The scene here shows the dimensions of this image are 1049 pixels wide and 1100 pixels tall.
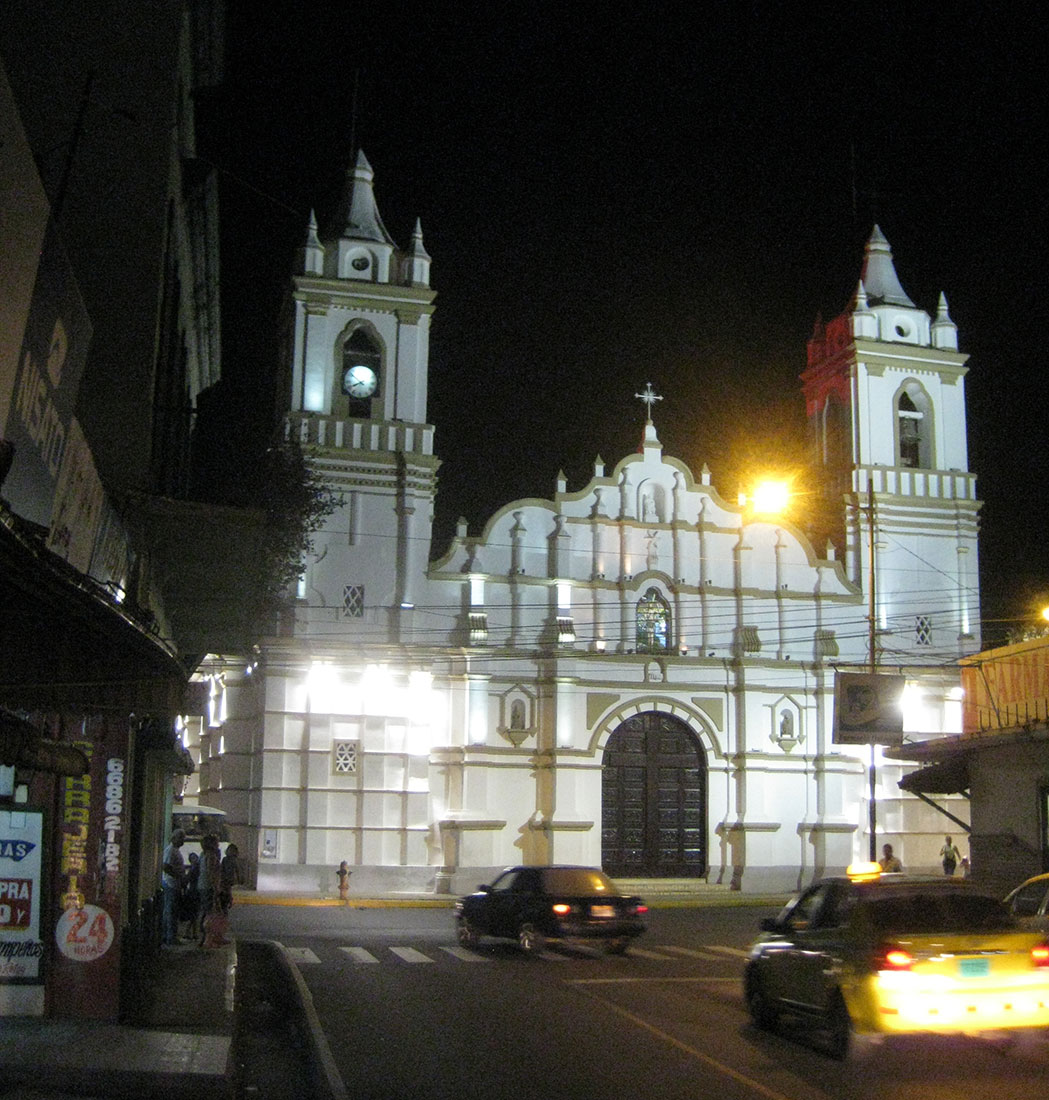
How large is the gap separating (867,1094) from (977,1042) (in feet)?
8.21

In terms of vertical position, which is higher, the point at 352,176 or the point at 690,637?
the point at 352,176

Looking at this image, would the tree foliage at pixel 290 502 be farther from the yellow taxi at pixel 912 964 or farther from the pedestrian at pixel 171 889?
the yellow taxi at pixel 912 964

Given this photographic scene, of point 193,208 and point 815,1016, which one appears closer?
point 815,1016

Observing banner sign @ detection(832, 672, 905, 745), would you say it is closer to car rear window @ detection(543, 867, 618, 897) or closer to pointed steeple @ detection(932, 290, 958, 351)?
car rear window @ detection(543, 867, 618, 897)

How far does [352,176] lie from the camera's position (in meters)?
40.6

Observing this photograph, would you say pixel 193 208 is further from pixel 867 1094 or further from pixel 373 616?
pixel 867 1094

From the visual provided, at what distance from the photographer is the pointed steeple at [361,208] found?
3955cm

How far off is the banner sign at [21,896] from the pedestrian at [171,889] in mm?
8558

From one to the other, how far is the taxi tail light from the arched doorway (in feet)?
89.9

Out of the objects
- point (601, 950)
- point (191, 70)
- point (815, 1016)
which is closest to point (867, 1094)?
point (815, 1016)

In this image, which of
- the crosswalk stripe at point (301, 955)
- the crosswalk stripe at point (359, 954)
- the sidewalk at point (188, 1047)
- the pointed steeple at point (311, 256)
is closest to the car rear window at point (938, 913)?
the sidewalk at point (188, 1047)

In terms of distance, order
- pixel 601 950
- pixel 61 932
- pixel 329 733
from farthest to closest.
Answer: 1. pixel 329 733
2. pixel 601 950
3. pixel 61 932

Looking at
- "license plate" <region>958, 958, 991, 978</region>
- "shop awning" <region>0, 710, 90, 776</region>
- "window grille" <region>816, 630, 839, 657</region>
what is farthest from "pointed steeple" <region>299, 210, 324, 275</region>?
"license plate" <region>958, 958, 991, 978</region>

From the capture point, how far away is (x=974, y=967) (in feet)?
35.7
